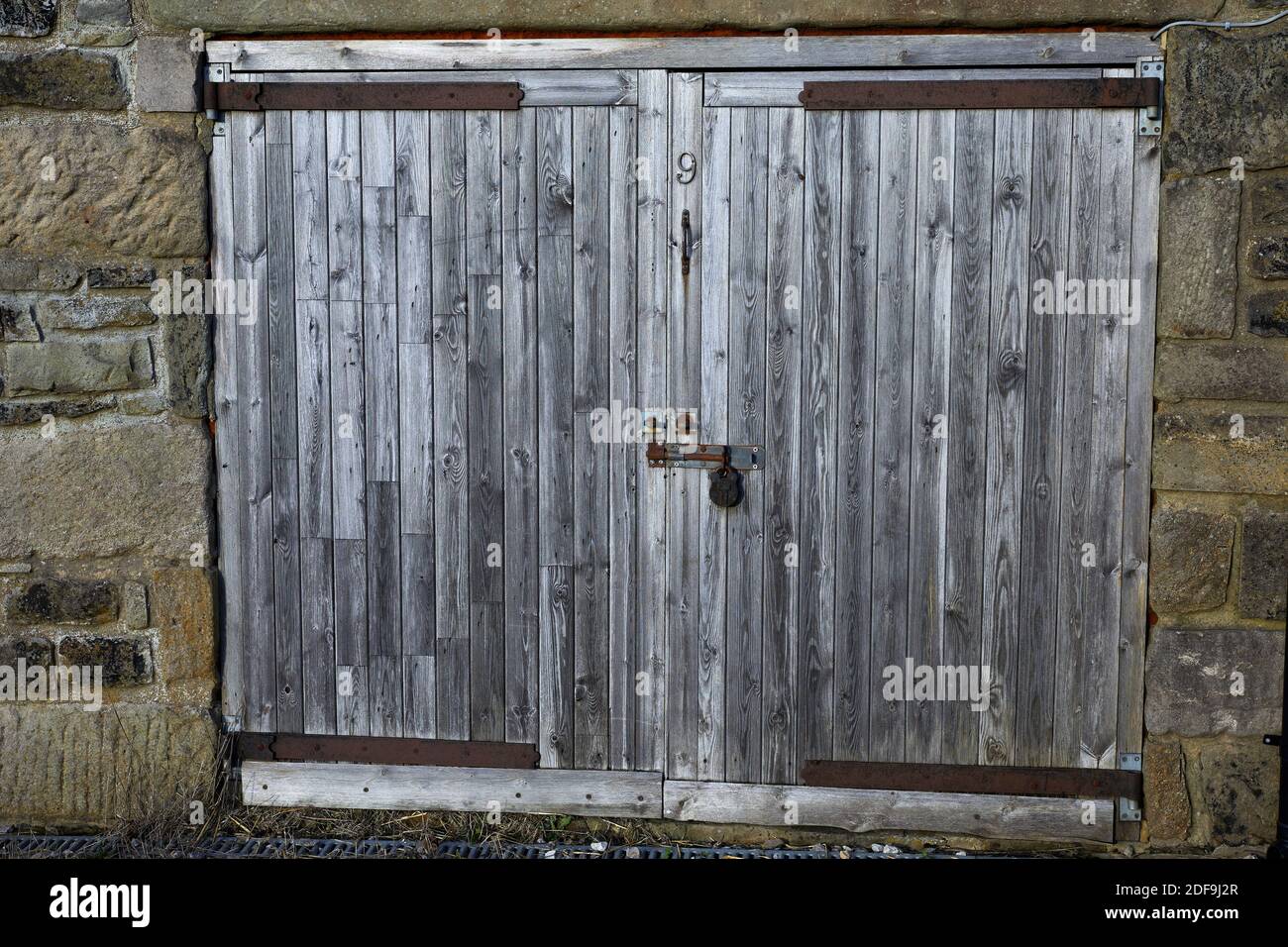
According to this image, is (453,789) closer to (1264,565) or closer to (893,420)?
(893,420)

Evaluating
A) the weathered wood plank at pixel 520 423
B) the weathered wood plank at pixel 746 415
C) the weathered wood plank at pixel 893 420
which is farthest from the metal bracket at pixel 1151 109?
the weathered wood plank at pixel 520 423

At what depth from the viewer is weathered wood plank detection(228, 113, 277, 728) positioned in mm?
3533

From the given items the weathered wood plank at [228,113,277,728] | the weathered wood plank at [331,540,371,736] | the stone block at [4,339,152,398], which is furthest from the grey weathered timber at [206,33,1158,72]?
the weathered wood plank at [331,540,371,736]

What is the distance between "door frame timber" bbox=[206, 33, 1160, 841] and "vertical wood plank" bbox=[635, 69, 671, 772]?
0.22 ft

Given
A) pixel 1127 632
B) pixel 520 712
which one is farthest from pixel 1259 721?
pixel 520 712

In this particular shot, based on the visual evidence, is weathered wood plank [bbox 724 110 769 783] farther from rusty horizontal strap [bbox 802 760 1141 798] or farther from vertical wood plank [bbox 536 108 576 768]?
vertical wood plank [bbox 536 108 576 768]

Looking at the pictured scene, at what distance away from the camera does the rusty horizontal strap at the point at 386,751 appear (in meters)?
3.63

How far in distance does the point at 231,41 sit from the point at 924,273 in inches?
88.4

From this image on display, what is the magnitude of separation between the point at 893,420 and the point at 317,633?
1949mm

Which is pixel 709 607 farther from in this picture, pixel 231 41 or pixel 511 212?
pixel 231 41

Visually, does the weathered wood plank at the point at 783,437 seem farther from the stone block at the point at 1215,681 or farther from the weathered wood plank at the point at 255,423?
the weathered wood plank at the point at 255,423

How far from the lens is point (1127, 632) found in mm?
3434

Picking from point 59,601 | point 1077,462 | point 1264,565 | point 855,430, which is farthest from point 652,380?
point 59,601
